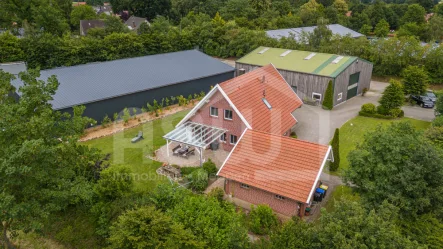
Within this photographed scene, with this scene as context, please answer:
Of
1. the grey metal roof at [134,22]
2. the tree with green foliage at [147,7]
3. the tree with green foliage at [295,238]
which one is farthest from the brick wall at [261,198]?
the tree with green foliage at [147,7]

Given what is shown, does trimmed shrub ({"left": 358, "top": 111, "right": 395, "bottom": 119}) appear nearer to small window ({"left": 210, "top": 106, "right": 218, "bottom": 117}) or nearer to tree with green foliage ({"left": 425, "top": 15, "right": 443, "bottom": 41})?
small window ({"left": 210, "top": 106, "right": 218, "bottom": 117})

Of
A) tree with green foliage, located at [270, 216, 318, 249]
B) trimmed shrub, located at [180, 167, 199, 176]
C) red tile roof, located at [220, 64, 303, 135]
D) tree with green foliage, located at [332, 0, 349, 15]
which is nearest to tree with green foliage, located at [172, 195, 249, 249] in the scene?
tree with green foliage, located at [270, 216, 318, 249]

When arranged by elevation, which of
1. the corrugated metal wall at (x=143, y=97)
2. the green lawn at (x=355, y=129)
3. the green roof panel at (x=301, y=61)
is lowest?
the green lawn at (x=355, y=129)

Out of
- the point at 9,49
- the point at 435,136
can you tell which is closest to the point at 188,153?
the point at 435,136

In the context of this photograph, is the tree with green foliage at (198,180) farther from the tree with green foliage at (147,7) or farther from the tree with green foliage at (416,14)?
the tree with green foliage at (416,14)

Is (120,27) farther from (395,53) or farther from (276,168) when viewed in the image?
(276,168)

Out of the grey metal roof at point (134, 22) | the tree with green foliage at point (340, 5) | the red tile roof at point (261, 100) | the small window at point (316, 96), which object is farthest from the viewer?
the tree with green foliage at point (340, 5)

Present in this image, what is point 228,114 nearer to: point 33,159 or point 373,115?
point 33,159

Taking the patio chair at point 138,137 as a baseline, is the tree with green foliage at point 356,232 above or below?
above
